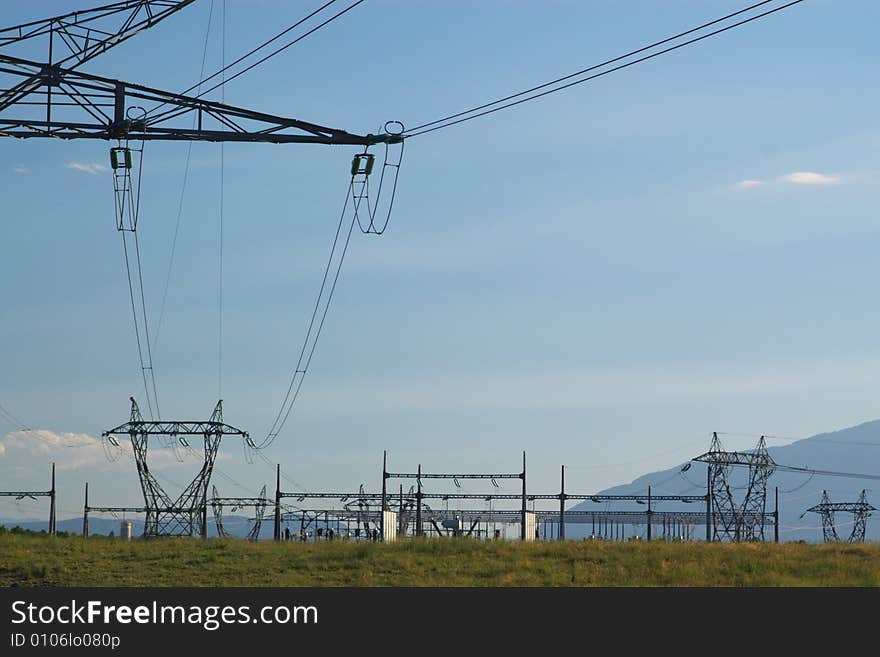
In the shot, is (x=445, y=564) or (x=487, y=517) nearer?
(x=445, y=564)

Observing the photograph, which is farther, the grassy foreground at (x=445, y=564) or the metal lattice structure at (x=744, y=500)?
the metal lattice structure at (x=744, y=500)

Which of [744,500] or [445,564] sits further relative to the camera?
[744,500]

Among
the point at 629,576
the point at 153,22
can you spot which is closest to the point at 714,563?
the point at 629,576

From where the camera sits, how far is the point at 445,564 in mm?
43344

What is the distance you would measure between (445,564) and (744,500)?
7037 cm

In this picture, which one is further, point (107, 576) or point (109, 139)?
point (107, 576)

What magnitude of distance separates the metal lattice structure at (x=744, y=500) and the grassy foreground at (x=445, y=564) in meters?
53.0

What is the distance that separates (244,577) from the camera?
40.8 meters

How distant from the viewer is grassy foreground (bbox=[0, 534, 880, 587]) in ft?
129

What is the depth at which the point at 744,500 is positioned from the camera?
109 metres

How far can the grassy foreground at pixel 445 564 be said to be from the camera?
39.5m
